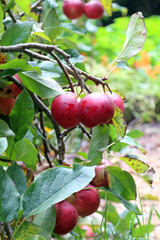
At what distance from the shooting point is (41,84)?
1.99ft

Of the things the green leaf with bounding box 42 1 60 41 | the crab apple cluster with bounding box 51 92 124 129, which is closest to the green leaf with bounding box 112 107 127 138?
the crab apple cluster with bounding box 51 92 124 129

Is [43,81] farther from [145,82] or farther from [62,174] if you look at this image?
[145,82]

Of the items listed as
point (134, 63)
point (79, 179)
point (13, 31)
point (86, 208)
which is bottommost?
point (134, 63)

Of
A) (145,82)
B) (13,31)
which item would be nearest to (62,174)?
(13,31)

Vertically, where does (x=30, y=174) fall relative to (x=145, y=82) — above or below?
above

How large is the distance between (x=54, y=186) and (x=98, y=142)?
0.16 metres

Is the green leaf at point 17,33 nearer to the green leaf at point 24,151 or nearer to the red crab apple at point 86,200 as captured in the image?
the green leaf at point 24,151

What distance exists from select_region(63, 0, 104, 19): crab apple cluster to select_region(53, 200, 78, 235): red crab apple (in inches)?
33.3

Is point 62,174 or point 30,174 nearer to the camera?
point 62,174

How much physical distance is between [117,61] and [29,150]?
0.22 meters

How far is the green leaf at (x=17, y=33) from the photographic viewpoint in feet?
2.23

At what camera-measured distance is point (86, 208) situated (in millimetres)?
733

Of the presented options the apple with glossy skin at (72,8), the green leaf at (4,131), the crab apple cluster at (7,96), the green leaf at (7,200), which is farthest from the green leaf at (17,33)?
the apple with glossy skin at (72,8)

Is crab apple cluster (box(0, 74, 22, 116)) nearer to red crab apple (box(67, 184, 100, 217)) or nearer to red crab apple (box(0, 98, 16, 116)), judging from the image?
red crab apple (box(0, 98, 16, 116))
